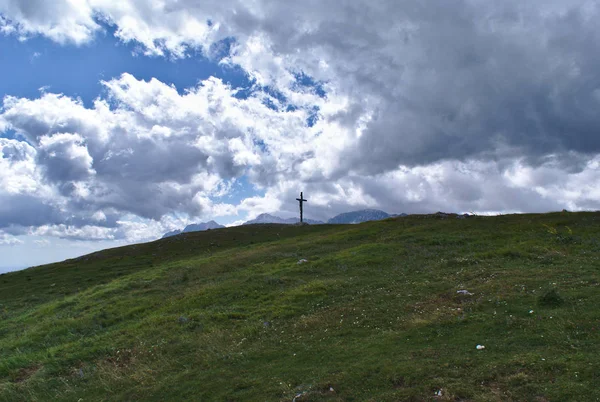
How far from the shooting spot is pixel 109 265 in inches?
2436

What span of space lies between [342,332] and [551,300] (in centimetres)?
957

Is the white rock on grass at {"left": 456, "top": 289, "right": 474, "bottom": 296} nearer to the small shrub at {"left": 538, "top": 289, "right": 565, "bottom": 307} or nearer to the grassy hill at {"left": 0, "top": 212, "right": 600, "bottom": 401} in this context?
the grassy hill at {"left": 0, "top": 212, "right": 600, "bottom": 401}

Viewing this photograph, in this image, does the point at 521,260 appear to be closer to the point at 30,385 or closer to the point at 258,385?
the point at 258,385

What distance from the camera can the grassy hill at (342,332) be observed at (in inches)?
488

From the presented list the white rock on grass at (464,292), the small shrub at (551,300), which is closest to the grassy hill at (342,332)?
the small shrub at (551,300)

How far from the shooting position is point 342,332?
57.4 feet

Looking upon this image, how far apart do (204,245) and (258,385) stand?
60.3 m

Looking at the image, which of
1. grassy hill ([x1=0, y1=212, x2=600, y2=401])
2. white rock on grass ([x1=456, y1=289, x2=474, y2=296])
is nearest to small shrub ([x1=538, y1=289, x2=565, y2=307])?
grassy hill ([x1=0, y1=212, x2=600, y2=401])

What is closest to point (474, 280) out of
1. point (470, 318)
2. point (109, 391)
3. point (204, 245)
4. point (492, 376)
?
point (470, 318)

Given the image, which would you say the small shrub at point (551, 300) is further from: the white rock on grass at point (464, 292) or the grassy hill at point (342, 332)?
the white rock on grass at point (464, 292)

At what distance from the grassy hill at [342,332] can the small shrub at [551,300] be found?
68 millimetres

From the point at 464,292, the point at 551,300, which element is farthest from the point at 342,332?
the point at 551,300

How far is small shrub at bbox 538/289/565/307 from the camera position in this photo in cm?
1717

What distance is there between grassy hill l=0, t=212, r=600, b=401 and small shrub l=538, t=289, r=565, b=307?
68 mm
